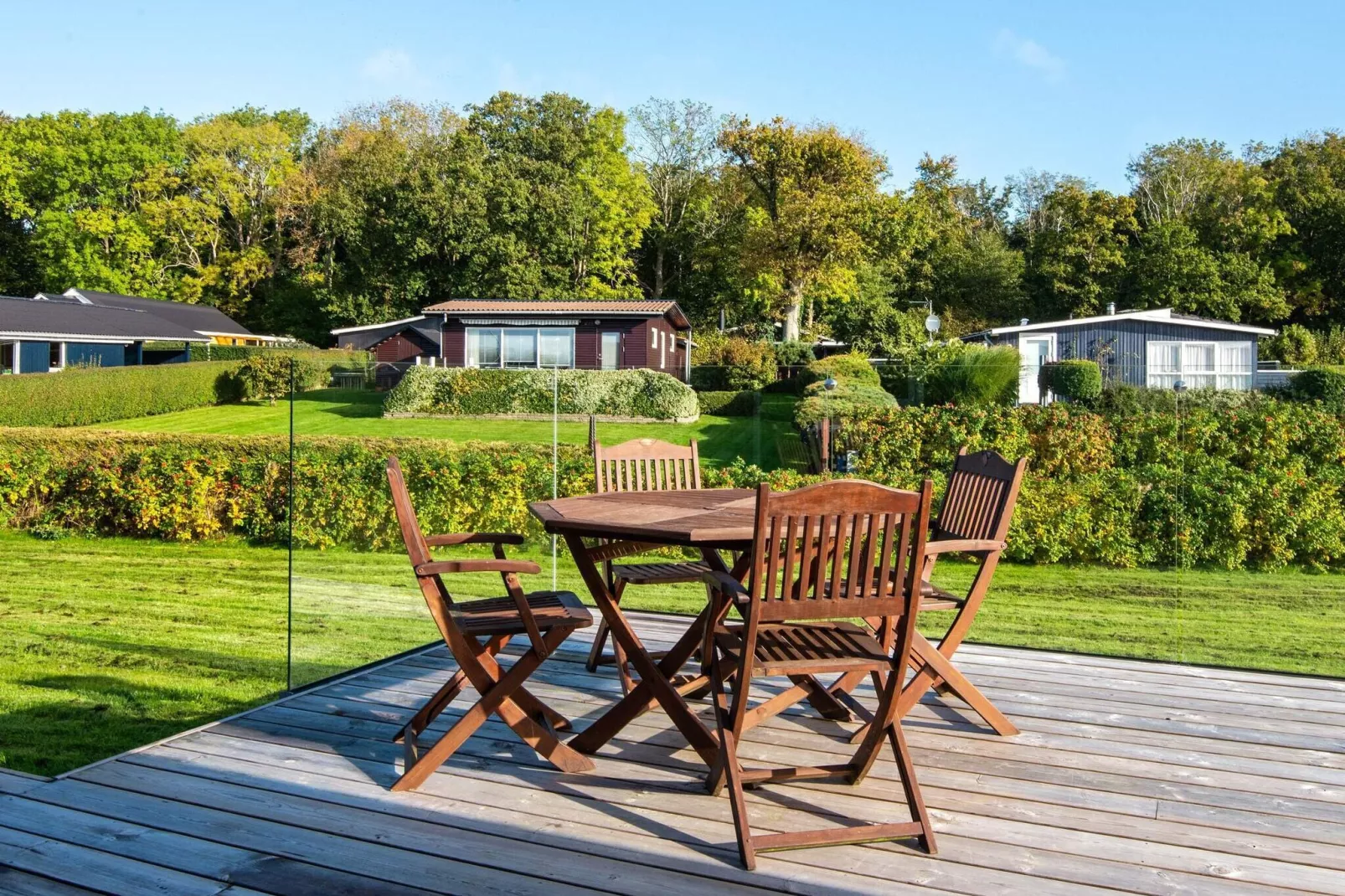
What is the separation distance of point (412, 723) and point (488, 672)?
363mm

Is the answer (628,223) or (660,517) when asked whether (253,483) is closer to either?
(660,517)

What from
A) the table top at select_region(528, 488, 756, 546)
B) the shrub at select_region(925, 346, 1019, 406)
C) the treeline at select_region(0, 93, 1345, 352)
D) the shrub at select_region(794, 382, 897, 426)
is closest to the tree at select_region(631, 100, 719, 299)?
the treeline at select_region(0, 93, 1345, 352)

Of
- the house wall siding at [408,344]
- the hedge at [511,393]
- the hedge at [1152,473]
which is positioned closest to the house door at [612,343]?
the house wall siding at [408,344]

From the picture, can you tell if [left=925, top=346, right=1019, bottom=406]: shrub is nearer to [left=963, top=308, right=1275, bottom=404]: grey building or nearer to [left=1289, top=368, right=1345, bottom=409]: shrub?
[left=1289, top=368, right=1345, bottom=409]: shrub

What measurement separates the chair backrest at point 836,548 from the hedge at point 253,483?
4.21m

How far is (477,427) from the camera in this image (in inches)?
306

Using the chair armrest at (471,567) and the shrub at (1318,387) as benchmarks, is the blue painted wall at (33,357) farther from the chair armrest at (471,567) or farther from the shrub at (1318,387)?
the chair armrest at (471,567)

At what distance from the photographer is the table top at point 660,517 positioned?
9.66 ft

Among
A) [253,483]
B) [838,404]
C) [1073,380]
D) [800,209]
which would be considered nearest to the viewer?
[838,404]

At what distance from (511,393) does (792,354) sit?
24314mm

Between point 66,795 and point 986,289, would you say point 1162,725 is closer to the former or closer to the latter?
point 66,795

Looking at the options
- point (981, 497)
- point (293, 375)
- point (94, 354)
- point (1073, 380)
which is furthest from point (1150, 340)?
point (94, 354)

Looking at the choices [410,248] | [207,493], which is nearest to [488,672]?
[207,493]

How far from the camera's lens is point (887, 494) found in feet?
8.87
